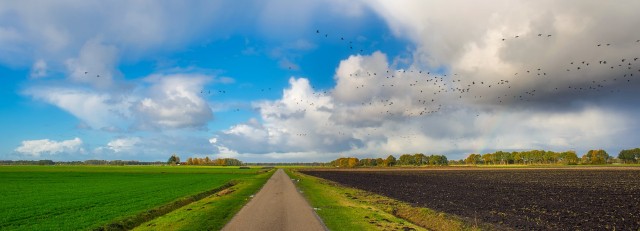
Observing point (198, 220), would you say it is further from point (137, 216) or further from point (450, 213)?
point (450, 213)

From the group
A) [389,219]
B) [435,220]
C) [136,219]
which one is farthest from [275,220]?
[136,219]

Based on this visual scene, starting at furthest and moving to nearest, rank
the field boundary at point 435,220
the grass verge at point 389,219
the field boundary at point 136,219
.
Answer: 1. the field boundary at point 136,219
2. the field boundary at point 435,220
3. the grass verge at point 389,219

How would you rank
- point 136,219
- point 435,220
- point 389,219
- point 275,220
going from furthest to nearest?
point 136,219 < point 435,220 < point 389,219 < point 275,220

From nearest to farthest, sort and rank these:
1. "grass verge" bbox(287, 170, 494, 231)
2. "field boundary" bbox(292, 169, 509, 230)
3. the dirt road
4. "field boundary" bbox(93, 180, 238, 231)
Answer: the dirt road < "grass verge" bbox(287, 170, 494, 231) < "field boundary" bbox(292, 169, 509, 230) < "field boundary" bbox(93, 180, 238, 231)

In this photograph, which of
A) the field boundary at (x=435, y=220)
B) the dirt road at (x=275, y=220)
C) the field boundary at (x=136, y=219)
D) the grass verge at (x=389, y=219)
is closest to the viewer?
the dirt road at (x=275, y=220)

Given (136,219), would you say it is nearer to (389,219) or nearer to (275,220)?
(275,220)

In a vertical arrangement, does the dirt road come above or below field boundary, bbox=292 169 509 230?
above

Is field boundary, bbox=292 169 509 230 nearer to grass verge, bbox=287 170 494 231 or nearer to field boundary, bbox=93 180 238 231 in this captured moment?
grass verge, bbox=287 170 494 231

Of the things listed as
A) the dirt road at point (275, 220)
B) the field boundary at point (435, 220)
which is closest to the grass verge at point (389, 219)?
the field boundary at point (435, 220)

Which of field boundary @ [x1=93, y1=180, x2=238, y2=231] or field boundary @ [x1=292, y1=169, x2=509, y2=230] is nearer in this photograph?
field boundary @ [x1=292, y1=169, x2=509, y2=230]

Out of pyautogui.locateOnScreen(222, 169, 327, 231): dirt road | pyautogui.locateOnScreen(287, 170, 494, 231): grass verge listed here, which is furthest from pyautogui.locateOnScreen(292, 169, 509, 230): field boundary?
pyautogui.locateOnScreen(222, 169, 327, 231): dirt road

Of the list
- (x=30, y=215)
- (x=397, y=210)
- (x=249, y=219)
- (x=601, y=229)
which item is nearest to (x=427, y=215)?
(x=397, y=210)

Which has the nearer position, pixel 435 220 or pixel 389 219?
pixel 389 219

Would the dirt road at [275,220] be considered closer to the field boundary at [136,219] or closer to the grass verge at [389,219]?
the grass verge at [389,219]
